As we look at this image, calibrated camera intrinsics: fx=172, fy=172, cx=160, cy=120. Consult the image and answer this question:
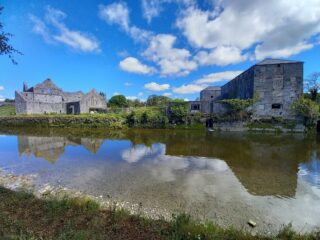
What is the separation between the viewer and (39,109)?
35094mm

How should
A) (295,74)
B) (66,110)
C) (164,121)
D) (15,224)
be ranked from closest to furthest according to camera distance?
(15,224) → (295,74) → (164,121) → (66,110)

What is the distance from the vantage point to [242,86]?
2406 cm

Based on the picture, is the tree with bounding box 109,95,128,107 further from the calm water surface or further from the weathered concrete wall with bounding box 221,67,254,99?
the calm water surface

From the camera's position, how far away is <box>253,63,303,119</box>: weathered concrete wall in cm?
1916

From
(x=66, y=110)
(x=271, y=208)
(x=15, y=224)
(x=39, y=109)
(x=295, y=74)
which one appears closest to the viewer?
(x=15, y=224)

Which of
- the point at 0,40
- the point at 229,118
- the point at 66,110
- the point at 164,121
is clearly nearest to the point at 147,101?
the point at 66,110

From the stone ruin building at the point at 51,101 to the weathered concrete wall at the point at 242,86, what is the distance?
23351mm

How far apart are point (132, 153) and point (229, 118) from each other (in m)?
14.3

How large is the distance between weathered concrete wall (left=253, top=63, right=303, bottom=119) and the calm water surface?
1078 centimetres

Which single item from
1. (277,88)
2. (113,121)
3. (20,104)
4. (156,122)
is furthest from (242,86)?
(20,104)

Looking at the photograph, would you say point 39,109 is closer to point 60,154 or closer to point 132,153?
point 60,154

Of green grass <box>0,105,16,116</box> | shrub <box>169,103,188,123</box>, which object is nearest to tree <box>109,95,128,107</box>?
green grass <box>0,105,16,116</box>

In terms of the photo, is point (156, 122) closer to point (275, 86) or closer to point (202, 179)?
point (275, 86)

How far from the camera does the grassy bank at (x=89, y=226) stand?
284 cm
